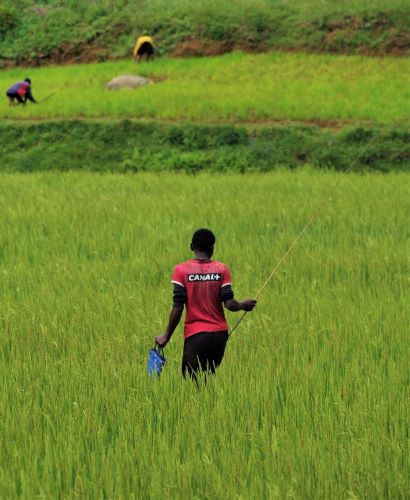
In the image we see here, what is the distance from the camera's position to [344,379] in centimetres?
421

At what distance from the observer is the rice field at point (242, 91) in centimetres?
1755

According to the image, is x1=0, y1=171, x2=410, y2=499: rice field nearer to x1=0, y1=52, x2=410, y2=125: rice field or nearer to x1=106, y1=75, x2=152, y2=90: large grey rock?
x1=0, y1=52, x2=410, y2=125: rice field

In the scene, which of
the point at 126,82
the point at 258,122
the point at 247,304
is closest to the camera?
the point at 247,304

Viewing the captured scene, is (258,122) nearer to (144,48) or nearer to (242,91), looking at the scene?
(242,91)

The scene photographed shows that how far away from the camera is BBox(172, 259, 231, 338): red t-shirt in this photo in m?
4.08

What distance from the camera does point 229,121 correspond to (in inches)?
687

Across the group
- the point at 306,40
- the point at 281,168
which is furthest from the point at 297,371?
the point at 306,40

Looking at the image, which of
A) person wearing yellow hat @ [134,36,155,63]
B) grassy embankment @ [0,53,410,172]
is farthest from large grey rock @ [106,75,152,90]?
person wearing yellow hat @ [134,36,155,63]

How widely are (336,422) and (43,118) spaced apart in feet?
52.0

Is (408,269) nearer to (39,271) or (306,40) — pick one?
(39,271)

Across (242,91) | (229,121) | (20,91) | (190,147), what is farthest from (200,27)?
(190,147)

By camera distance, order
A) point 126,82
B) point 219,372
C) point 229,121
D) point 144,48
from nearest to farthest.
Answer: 1. point 219,372
2. point 229,121
3. point 126,82
4. point 144,48

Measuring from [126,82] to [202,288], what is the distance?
17014 mm

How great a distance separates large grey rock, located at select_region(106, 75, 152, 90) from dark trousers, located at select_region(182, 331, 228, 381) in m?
16.8
